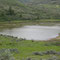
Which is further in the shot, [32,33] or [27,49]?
[32,33]

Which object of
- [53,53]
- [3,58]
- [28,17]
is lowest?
[28,17]

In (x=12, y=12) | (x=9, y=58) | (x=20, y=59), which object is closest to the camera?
(x=9, y=58)

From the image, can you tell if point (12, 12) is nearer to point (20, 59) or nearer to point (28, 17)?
point (28, 17)

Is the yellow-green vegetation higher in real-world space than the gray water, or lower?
higher

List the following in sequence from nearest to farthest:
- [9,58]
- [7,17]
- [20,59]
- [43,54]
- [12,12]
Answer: [9,58] → [20,59] → [43,54] → [7,17] → [12,12]

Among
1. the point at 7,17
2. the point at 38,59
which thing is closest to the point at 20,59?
the point at 38,59

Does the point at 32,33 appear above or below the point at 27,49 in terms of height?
below

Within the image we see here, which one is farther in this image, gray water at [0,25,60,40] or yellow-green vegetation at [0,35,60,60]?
gray water at [0,25,60,40]

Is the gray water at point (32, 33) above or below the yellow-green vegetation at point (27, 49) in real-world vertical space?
below

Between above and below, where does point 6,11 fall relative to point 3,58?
below

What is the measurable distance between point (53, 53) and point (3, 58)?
577 inches

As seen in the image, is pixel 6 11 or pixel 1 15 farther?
pixel 6 11

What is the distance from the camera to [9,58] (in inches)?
945

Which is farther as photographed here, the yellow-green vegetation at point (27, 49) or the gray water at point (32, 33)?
the gray water at point (32, 33)
